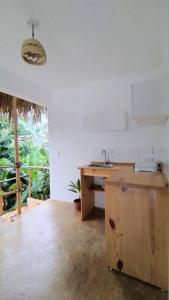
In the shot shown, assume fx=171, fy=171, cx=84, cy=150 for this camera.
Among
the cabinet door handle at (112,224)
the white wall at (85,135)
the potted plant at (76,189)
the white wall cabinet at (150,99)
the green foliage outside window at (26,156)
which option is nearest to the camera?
the cabinet door handle at (112,224)

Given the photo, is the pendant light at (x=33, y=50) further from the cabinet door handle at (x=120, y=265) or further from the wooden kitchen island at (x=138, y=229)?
the cabinet door handle at (x=120, y=265)

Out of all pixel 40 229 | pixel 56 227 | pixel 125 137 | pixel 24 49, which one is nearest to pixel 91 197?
pixel 56 227

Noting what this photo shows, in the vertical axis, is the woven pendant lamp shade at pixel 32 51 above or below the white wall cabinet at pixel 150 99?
above

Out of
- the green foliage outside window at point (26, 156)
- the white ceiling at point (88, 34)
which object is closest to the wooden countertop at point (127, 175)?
the white ceiling at point (88, 34)

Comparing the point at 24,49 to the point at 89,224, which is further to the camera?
the point at 89,224

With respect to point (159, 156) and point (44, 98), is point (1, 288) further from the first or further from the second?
point (44, 98)

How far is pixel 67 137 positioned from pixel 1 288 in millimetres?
2554

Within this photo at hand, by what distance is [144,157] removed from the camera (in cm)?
289

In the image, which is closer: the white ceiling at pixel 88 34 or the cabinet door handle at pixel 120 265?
the white ceiling at pixel 88 34

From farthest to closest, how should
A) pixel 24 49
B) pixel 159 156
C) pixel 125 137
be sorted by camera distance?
1. pixel 125 137
2. pixel 159 156
3. pixel 24 49

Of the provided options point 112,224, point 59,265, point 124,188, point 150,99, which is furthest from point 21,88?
point 59,265

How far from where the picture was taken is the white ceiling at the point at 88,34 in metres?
1.42

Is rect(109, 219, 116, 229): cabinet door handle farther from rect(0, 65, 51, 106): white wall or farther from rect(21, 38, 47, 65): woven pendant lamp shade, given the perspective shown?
rect(0, 65, 51, 106): white wall

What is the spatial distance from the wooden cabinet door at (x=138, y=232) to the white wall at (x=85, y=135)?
1.46 metres
